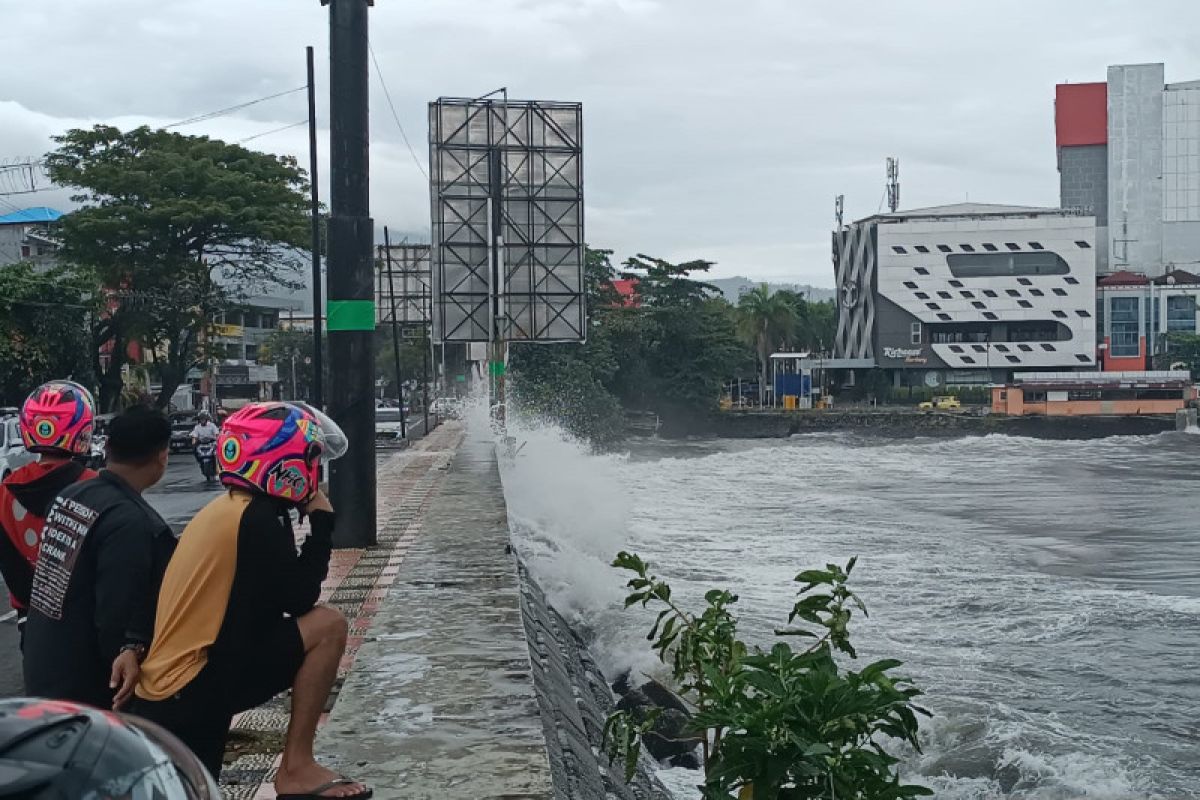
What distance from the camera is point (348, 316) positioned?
407 inches

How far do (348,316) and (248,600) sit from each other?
23.7ft

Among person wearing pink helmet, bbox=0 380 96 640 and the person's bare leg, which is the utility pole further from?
the person's bare leg

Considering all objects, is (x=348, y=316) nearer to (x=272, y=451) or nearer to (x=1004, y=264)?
(x=272, y=451)

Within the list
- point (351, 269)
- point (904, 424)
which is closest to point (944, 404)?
point (904, 424)

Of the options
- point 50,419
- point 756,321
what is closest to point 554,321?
point 50,419

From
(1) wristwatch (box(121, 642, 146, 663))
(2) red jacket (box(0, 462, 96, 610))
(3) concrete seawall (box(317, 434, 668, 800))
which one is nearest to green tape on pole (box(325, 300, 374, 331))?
(3) concrete seawall (box(317, 434, 668, 800))

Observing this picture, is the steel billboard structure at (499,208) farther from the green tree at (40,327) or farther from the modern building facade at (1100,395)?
the modern building facade at (1100,395)

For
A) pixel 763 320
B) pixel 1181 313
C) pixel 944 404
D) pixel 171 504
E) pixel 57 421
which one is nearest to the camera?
pixel 57 421

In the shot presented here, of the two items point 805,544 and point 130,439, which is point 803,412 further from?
point 130,439

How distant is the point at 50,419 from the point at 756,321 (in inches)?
3204

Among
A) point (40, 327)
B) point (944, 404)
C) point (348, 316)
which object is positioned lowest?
point (944, 404)

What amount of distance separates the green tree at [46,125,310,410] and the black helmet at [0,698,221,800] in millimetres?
32967

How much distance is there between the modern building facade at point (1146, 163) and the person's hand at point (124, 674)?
9393 cm

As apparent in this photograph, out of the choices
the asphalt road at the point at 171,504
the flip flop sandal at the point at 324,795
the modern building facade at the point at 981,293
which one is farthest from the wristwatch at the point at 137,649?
the modern building facade at the point at 981,293
